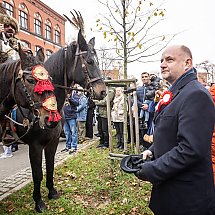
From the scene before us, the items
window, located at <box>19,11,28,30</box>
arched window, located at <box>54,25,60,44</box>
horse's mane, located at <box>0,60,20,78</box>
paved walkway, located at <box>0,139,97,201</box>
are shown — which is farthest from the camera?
arched window, located at <box>54,25,60,44</box>

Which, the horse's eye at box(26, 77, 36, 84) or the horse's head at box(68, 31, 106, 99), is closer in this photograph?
the horse's eye at box(26, 77, 36, 84)

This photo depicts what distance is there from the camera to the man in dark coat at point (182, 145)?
1778 mm

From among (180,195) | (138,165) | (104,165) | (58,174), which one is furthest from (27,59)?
(104,165)

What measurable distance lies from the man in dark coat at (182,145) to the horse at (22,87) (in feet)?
6.03

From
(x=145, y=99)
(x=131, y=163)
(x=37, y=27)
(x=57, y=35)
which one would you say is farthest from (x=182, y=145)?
(x=57, y=35)

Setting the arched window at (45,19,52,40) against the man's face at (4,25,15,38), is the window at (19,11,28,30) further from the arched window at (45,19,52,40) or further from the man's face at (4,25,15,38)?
the man's face at (4,25,15,38)

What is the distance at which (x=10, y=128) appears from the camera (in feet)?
13.4

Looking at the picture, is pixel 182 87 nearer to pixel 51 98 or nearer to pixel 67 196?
pixel 51 98

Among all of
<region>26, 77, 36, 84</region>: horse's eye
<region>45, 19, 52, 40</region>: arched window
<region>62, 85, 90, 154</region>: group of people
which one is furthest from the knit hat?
<region>45, 19, 52, 40</region>: arched window

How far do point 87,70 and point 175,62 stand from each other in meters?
2.49

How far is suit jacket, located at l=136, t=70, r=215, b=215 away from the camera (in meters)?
1.77

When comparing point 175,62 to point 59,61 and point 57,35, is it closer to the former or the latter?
point 59,61

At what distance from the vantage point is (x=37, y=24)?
→ 37094 millimetres

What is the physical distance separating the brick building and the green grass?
28434 millimetres
